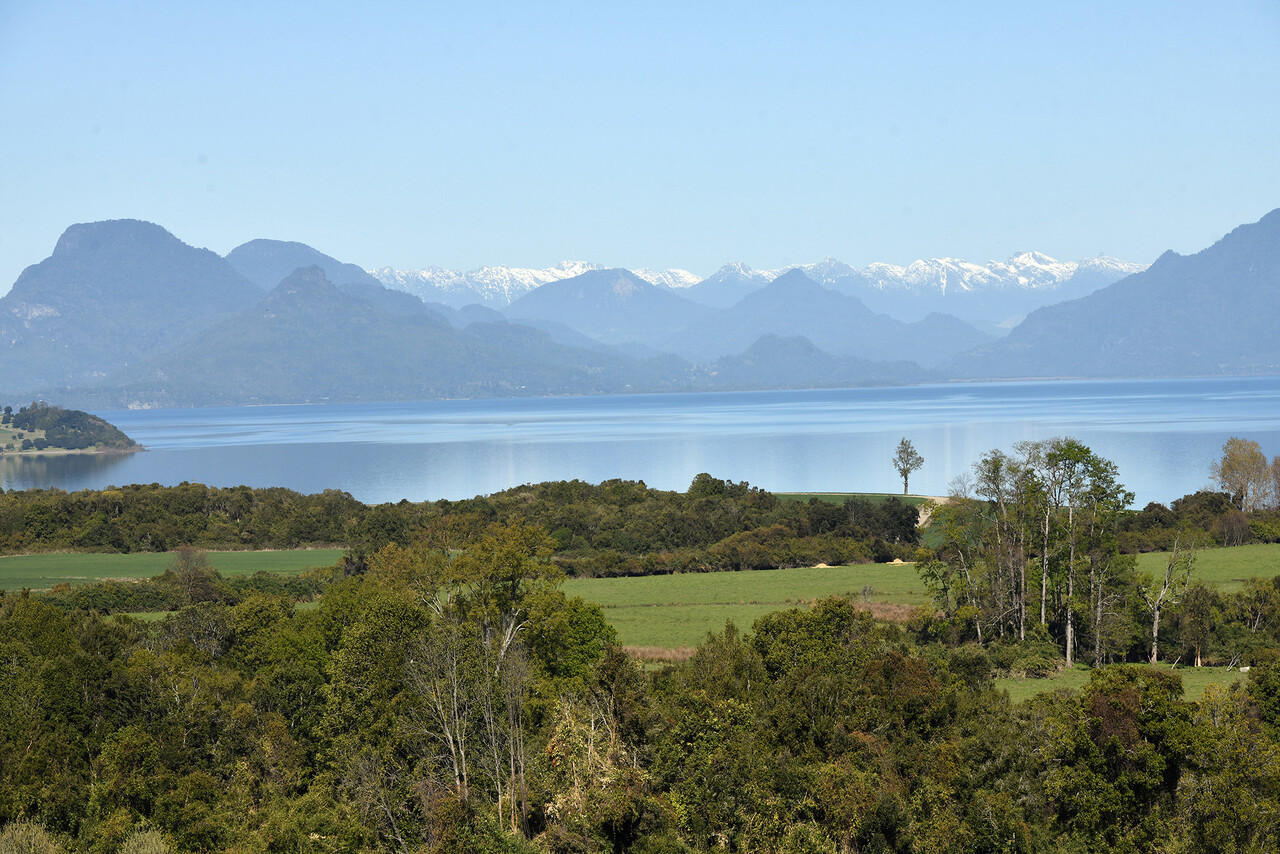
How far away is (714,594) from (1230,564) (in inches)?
932

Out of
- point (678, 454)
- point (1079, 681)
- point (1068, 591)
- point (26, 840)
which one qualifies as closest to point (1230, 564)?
point (1068, 591)

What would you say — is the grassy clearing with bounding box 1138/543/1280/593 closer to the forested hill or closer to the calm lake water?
the calm lake water

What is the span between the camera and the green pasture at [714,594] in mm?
40531

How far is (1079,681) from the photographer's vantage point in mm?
32156

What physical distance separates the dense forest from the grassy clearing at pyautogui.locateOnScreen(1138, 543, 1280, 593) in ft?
18.2

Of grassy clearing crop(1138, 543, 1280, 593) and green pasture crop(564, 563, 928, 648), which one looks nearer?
green pasture crop(564, 563, 928, 648)

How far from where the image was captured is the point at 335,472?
409 ft

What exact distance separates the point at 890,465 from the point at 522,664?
9123 cm

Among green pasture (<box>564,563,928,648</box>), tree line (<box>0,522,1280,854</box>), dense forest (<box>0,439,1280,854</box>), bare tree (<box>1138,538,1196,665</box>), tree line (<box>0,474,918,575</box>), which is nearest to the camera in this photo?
tree line (<box>0,522,1280,854</box>)

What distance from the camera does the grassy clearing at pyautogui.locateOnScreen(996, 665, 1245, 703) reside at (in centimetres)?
3038

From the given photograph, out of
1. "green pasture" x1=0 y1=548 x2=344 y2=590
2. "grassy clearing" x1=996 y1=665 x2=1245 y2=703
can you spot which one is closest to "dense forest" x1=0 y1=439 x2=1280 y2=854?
"grassy clearing" x1=996 y1=665 x2=1245 y2=703

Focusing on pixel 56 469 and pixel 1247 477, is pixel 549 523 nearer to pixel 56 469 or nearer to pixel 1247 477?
pixel 1247 477

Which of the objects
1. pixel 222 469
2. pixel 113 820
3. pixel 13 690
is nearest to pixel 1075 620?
pixel 113 820

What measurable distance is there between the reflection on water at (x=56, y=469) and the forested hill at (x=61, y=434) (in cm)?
684
